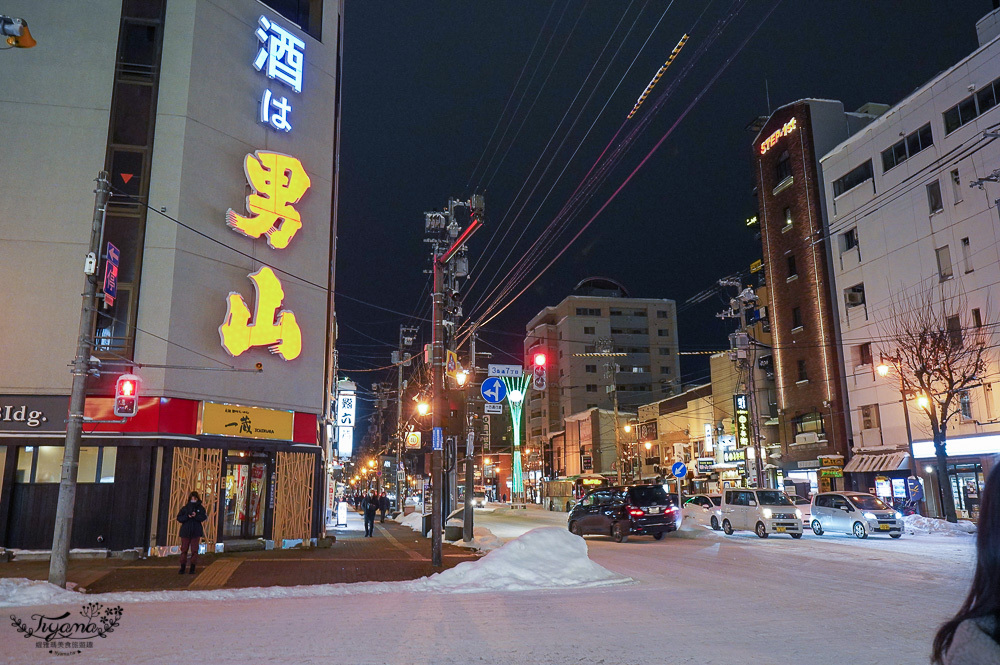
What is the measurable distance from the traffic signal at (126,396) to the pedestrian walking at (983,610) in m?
16.8

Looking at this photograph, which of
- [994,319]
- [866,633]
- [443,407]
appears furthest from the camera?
[994,319]

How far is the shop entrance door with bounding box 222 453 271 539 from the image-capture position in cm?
2141

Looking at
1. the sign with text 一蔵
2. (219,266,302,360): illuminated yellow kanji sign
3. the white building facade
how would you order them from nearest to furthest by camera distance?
the sign with text 一蔵, (219,266,302,360): illuminated yellow kanji sign, the white building facade

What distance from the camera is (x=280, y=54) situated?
2403 cm

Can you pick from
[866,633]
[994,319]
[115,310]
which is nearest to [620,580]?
[866,633]

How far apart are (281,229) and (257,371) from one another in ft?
15.5

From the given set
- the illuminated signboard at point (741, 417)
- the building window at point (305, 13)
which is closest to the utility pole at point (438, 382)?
the building window at point (305, 13)

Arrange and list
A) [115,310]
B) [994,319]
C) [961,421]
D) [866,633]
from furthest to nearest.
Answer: [961,421] < [994,319] < [115,310] < [866,633]

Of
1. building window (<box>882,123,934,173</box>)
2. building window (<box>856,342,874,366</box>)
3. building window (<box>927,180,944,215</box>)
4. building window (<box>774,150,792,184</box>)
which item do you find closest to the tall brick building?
building window (<box>774,150,792,184</box>)

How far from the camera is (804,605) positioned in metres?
11.1

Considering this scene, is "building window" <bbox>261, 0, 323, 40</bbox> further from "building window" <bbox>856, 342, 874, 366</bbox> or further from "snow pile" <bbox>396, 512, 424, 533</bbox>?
"building window" <bbox>856, 342, 874, 366</bbox>

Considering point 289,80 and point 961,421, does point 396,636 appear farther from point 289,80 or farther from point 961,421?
point 961,421

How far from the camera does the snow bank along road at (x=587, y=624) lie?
8.06 meters

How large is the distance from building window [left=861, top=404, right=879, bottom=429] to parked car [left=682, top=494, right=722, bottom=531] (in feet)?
36.3
